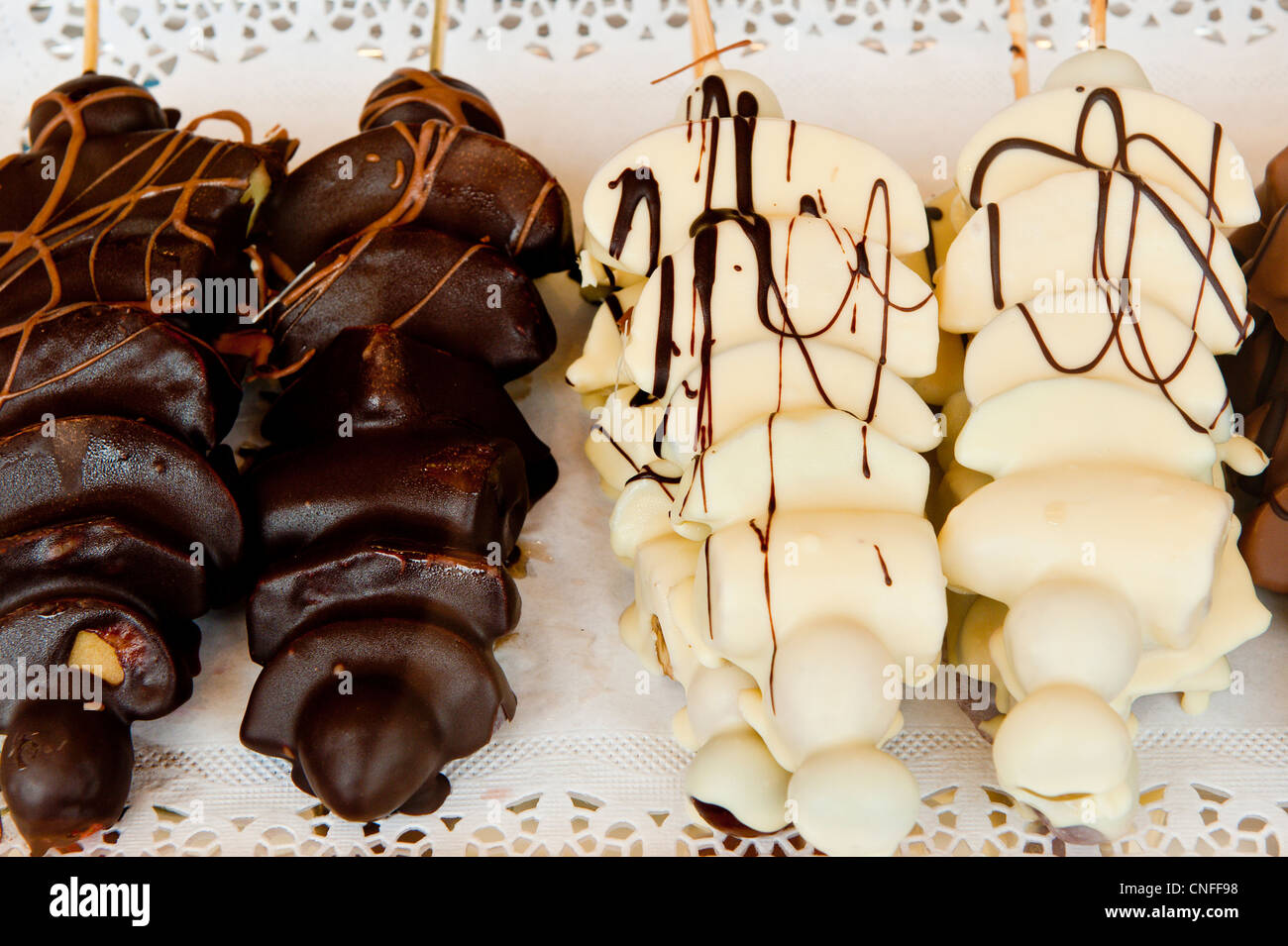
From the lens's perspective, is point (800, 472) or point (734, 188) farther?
point (734, 188)

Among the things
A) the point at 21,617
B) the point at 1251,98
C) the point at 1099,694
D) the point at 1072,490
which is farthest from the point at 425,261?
the point at 1251,98

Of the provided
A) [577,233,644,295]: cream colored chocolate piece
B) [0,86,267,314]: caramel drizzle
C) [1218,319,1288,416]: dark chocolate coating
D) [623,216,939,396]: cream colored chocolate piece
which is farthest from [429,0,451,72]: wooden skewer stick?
[1218,319,1288,416]: dark chocolate coating

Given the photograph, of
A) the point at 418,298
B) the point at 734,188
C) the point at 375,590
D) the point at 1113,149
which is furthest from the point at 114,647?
the point at 1113,149

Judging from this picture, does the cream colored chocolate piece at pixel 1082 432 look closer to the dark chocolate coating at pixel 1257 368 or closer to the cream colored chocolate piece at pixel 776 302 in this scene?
the cream colored chocolate piece at pixel 776 302

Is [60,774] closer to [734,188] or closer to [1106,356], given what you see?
[734,188]

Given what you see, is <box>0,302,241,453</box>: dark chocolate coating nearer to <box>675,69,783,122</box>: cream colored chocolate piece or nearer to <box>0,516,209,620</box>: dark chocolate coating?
<box>0,516,209,620</box>: dark chocolate coating

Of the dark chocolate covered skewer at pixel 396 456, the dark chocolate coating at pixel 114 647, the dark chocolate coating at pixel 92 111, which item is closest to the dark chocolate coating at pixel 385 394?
the dark chocolate covered skewer at pixel 396 456

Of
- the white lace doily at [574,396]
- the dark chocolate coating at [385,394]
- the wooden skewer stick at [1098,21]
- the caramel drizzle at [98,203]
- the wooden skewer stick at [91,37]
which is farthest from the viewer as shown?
the wooden skewer stick at [91,37]
